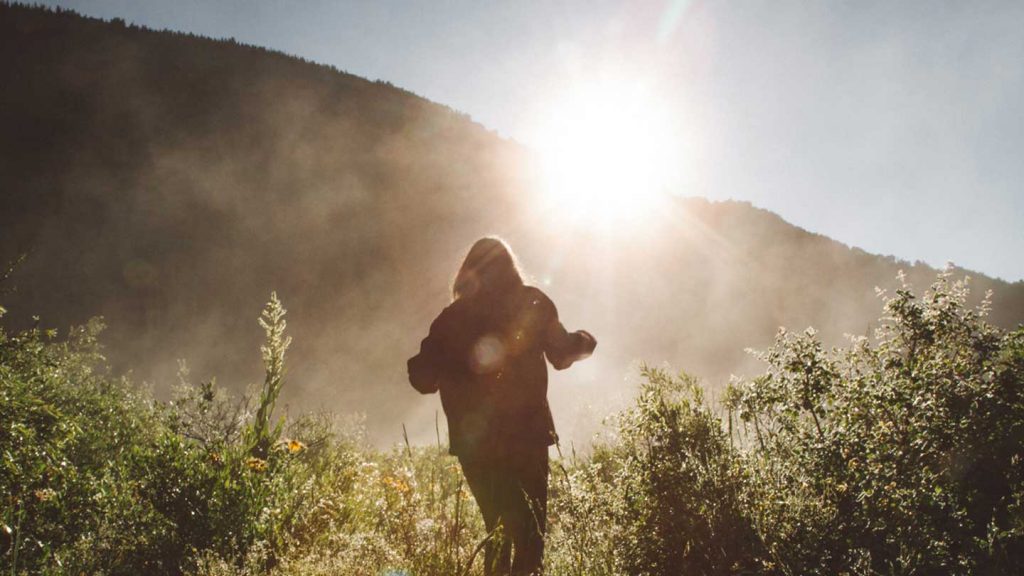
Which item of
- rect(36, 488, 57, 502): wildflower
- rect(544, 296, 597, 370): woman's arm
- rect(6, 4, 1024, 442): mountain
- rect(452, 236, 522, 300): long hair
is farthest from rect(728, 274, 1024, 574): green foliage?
rect(6, 4, 1024, 442): mountain

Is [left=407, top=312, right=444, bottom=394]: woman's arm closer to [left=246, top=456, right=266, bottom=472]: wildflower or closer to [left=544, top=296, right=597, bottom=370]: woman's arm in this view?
[left=544, top=296, right=597, bottom=370]: woman's arm

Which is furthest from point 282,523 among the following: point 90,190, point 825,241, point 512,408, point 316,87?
point 825,241

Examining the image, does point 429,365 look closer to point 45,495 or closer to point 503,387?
point 503,387

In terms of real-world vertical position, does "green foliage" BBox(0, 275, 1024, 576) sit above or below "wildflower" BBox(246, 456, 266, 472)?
below

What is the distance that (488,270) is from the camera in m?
2.87

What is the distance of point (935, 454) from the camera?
1.46m

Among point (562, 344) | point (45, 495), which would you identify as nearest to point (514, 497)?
point (562, 344)

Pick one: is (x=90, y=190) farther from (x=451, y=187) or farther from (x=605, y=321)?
(x=605, y=321)

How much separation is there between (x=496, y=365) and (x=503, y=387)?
0.45ft

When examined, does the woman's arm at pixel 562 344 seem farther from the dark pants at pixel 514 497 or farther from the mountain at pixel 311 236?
the mountain at pixel 311 236

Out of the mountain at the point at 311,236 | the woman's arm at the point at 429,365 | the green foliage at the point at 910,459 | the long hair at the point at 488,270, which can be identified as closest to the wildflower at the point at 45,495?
the woman's arm at the point at 429,365

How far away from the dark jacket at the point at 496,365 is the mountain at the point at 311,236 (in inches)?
540

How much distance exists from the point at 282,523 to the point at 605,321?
30140 millimetres

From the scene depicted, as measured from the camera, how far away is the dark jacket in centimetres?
246
